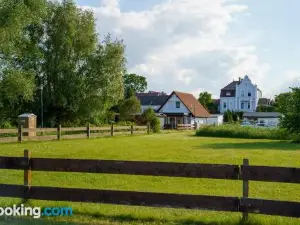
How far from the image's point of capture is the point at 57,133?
1193 inches

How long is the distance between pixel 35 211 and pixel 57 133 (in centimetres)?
→ 2287

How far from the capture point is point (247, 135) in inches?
1651

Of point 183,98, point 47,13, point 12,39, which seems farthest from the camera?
point 183,98

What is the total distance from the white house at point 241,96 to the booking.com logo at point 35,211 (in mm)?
106012

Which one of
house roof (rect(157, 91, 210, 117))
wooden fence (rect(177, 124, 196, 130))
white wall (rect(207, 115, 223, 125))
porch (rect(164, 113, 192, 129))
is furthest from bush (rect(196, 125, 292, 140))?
white wall (rect(207, 115, 223, 125))

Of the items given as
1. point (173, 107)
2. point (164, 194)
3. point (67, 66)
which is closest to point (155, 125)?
point (67, 66)

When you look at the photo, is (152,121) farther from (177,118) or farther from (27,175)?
(27,175)

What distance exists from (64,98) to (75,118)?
2975 millimetres

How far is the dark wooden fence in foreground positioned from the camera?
7051 millimetres

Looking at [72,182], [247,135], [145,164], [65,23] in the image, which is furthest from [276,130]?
[145,164]

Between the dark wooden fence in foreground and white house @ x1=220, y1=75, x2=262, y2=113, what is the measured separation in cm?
10583

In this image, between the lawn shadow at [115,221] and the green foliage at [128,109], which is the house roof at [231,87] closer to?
the green foliage at [128,109]

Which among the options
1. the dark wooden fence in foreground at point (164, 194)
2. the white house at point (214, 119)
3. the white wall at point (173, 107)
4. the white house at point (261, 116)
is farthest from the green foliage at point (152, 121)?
the white house at point (261, 116)

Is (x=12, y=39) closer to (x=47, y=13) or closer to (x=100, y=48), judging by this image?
(x=47, y=13)
